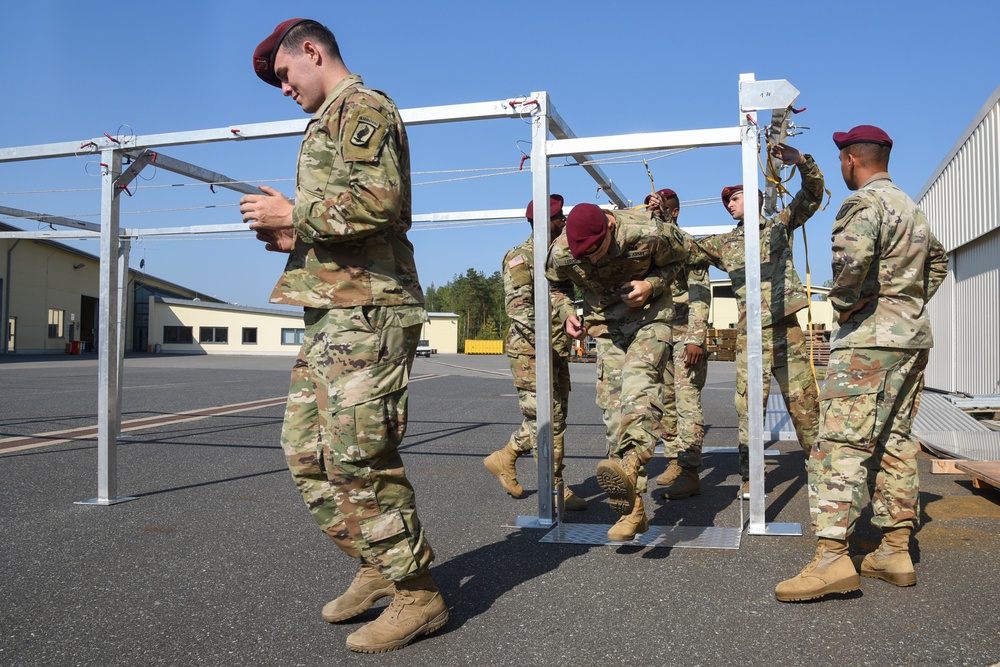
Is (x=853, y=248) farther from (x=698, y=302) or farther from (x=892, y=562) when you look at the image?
(x=698, y=302)

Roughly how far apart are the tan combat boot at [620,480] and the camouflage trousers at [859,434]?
83 centimetres

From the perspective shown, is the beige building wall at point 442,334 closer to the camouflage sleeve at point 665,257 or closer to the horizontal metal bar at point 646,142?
the horizontal metal bar at point 646,142

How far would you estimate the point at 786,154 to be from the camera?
4.86 meters

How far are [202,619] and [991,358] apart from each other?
567 inches

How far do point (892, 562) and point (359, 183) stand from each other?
9.38ft

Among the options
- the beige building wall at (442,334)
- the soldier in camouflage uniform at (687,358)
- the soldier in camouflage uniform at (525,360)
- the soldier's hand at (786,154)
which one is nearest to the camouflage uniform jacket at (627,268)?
the soldier's hand at (786,154)

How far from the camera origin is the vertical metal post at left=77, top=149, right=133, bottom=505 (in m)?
5.56

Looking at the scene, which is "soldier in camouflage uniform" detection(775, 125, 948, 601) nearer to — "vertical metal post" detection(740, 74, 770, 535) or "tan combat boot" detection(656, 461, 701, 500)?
"vertical metal post" detection(740, 74, 770, 535)

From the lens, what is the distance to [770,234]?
581cm

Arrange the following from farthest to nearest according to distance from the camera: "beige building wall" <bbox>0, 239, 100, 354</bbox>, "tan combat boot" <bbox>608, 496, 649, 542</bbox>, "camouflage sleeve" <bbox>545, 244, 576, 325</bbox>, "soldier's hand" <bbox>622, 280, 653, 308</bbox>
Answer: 1. "beige building wall" <bbox>0, 239, 100, 354</bbox>
2. "camouflage sleeve" <bbox>545, 244, 576, 325</bbox>
3. "soldier's hand" <bbox>622, 280, 653, 308</bbox>
4. "tan combat boot" <bbox>608, 496, 649, 542</bbox>

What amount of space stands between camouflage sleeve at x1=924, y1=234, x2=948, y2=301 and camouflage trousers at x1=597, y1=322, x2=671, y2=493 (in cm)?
134

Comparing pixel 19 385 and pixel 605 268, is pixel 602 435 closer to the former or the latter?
pixel 605 268

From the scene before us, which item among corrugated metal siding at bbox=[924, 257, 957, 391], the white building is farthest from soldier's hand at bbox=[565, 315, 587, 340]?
corrugated metal siding at bbox=[924, 257, 957, 391]

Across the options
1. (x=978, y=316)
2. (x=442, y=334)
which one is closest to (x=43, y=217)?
(x=978, y=316)
